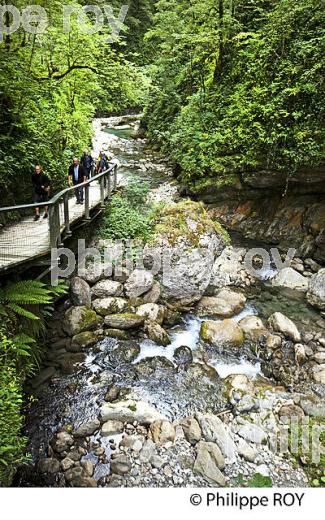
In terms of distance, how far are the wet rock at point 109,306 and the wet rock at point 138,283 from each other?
443 mm

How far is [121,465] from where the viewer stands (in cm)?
609

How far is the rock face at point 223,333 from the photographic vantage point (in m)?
9.15

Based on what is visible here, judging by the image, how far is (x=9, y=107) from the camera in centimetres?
897

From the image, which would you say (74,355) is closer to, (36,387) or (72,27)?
(36,387)

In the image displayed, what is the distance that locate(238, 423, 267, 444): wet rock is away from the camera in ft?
22.0

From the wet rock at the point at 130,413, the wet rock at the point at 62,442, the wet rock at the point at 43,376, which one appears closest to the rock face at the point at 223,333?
the wet rock at the point at 130,413

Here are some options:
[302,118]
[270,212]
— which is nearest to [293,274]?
[270,212]

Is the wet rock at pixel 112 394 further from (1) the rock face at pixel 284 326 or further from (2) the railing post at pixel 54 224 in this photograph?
(1) the rock face at pixel 284 326

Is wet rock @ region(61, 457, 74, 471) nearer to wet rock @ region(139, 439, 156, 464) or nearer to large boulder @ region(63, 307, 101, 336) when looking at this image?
wet rock @ region(139, 439, 156, 464)

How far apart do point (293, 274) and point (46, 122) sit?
10.3 metres

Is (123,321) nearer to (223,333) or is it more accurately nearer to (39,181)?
(223,333)

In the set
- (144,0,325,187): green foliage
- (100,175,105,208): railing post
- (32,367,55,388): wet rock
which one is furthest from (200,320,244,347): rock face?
(144,0,325,187): green foliage

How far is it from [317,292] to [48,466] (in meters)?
9.02

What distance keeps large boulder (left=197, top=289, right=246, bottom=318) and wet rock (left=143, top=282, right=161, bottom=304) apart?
A: 4.58 feet
